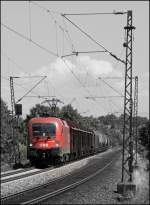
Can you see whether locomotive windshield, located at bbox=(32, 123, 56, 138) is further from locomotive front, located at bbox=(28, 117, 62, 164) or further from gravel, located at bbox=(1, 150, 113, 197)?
gravel, located at bbox=(1, 150, 113, 197)

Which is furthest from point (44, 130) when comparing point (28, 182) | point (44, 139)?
point (28, 182)

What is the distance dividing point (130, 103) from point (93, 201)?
6508mm

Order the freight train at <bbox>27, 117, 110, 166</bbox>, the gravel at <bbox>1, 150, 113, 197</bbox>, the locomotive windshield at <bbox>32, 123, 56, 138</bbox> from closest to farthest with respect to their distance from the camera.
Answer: the gravel at <bbox>1, 150, 113, 197</bbox> → the freight train at <bbox>27, 117, 110, 166</bbox> → the locomotive windshield at <bbox>32, 123, 56, 138</bbox>

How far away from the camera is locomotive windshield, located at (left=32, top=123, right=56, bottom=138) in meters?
40.0

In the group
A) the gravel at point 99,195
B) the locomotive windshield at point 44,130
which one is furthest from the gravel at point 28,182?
the gravel at point 99,195

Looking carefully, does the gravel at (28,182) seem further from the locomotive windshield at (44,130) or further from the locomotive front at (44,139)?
the locomotive windshield at (44,130)

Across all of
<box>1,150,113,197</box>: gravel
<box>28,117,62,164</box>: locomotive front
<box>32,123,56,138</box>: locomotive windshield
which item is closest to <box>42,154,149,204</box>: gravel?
<box>1,150,113,197</box>: gravel

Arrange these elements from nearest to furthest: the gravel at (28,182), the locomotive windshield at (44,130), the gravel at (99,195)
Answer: the gravel at (99,195)
the gravel at (28,182)
the locomotive windshield at (44,130)

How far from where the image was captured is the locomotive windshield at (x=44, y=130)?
131 feet

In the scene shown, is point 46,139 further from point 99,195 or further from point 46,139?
point 99,195

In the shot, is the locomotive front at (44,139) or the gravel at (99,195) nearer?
the gravel at (99,195)

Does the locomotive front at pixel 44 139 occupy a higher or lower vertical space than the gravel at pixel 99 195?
higher

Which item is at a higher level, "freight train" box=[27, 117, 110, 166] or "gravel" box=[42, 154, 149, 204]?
"freight train" box=[27, 117, 110, 166]

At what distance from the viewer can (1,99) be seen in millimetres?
135125
